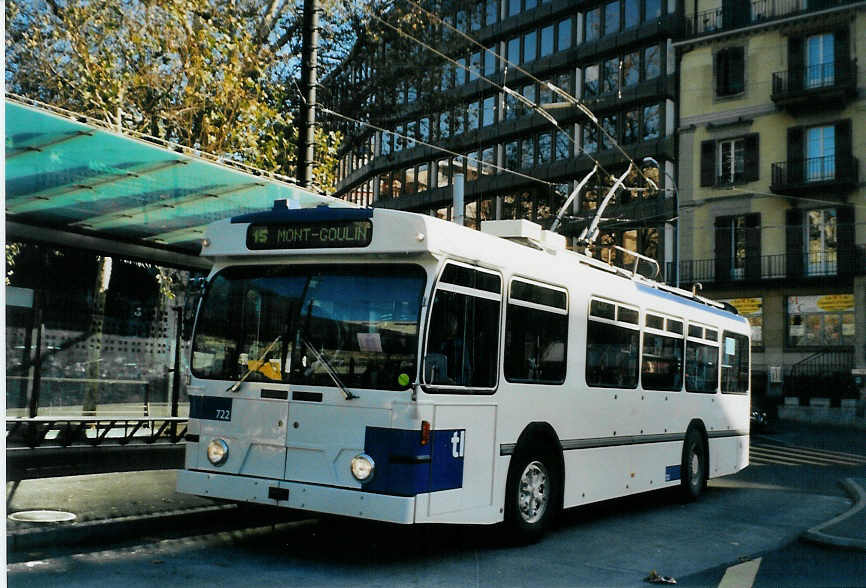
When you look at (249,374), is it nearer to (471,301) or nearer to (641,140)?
(471,301)

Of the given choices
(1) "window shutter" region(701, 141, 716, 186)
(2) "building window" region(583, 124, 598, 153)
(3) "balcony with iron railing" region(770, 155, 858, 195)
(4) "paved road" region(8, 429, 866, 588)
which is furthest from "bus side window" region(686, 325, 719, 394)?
(2) "building window" region(583, 124, 598, 153)

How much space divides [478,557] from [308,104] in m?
8.73

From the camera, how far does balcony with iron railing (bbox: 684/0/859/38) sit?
132 ft

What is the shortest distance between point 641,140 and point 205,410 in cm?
3856

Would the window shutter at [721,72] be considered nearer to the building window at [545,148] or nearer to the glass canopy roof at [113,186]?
the building window at [545,148]

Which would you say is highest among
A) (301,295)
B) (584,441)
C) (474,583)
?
(301,295)

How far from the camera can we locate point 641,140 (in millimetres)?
44781

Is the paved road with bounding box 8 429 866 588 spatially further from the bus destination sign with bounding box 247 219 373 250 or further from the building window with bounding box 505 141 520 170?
the building window with bounding box 505 141 520 170

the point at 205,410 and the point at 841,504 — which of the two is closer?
the point at 205,410

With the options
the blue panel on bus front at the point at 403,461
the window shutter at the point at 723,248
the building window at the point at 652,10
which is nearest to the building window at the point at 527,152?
the building window at the point at 652,10

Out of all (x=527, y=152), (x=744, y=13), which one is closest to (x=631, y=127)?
(x=527, y=152)

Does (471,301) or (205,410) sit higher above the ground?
(471,301)

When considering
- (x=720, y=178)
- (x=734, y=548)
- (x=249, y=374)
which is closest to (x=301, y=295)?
(x=249, y=374)

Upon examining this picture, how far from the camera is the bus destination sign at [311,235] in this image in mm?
8234
